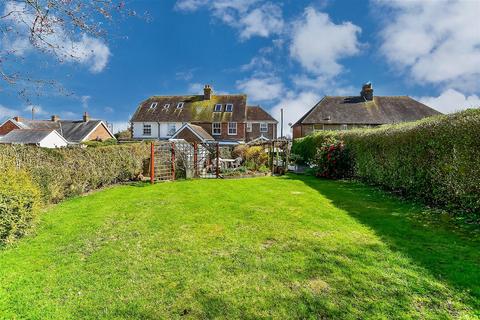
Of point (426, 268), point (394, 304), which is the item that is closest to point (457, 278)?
point (426, 268)

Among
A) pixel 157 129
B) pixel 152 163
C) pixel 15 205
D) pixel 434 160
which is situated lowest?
pixel 15 205

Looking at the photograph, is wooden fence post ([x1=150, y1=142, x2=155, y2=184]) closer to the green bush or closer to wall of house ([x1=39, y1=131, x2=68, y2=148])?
the green bush

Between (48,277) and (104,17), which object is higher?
(104,17)

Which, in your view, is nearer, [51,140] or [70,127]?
[51,140]

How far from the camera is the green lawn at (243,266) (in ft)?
12.0

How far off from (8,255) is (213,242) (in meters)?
3.78

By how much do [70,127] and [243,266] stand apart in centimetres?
5156

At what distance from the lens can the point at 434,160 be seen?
8.60m

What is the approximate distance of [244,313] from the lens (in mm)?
3527

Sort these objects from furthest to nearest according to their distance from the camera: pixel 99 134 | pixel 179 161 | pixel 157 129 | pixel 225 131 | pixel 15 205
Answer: pixel 99 134 < pixel 157 129 < pixel 225 131 < pixel 179 161 < pixel 15 205

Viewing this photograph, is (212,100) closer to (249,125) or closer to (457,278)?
(249,125)

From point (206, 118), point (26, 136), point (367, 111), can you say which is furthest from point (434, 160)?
point (26, 136)

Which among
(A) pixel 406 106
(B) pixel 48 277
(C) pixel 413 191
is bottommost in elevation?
(B) pixel 48 277

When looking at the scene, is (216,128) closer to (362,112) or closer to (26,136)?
(362,112)
